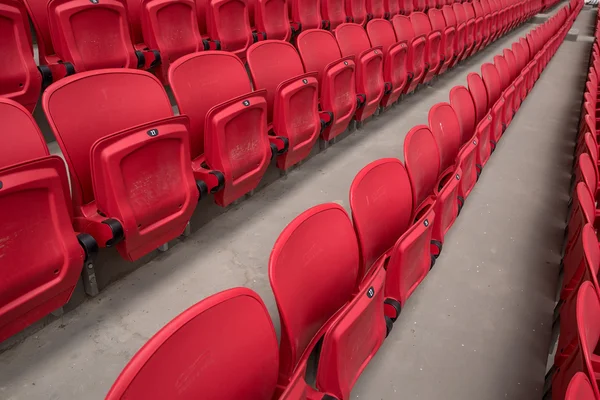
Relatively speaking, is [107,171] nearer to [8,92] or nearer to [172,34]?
[8,92]

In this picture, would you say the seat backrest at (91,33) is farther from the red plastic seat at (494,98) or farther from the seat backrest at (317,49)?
the red plastic seat at (494,98)

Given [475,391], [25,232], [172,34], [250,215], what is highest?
[172,34]

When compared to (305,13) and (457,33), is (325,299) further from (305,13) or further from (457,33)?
(457,33)

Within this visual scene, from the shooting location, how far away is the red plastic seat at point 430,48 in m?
1.29

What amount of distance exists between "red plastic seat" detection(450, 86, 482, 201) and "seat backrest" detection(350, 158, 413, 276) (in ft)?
0.58

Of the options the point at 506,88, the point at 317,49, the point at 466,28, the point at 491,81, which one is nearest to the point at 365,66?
the point at 317,49

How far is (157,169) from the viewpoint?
0.50 m

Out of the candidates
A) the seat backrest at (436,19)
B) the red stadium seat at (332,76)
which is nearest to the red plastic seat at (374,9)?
the seat backrest at (436,19)

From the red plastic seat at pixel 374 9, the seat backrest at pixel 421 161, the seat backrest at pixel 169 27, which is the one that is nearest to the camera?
the seat backrest at pixel 421 161

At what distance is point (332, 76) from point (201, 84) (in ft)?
0.90

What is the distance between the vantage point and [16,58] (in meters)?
0.61

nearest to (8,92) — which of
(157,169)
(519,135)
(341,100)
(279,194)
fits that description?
(157,169)

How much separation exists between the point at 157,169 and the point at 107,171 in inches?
2.5

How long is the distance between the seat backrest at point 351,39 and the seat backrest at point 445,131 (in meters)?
0.35
